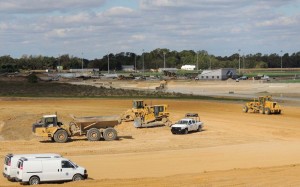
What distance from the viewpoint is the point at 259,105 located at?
72.9 metres

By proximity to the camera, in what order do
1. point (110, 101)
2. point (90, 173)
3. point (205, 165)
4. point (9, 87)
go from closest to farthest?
point (90, 173)
point (205, 165)
point (110, 101)
point (9, 87)

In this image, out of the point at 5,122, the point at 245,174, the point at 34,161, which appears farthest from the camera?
the point at 5,122

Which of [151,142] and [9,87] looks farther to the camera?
[9,87]

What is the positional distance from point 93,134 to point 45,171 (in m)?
19.6

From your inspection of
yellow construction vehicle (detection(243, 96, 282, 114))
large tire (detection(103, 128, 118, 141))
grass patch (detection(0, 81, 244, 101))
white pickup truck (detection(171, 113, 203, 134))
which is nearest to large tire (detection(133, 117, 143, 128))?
white pickup truck (detection(171, 113, 203, 134))

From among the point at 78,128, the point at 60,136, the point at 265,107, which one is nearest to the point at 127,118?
the point at 78,128

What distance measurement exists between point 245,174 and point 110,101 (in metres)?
59.1

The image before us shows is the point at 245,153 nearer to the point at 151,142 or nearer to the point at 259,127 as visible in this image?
the point at 151,142

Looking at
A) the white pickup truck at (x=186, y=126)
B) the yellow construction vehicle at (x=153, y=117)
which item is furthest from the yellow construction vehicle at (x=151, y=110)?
the white pickup truck at (x=186, y=126)

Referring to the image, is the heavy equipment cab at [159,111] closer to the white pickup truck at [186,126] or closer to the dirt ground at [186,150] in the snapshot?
the dirt ground at [186,150]

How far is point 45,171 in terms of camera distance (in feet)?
102

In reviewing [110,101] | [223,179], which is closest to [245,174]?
[223,179]

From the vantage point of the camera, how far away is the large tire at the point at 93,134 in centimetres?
5059

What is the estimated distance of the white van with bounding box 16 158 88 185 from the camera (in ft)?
100
